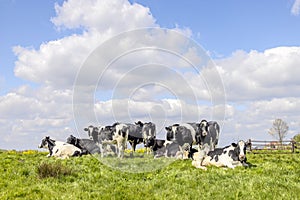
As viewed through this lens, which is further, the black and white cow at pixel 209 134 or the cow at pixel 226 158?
the black and white cow at pixel 209 134

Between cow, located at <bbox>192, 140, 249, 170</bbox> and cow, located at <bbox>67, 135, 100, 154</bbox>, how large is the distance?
35.2 feet

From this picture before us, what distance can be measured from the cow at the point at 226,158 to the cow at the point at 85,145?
35.2 ft

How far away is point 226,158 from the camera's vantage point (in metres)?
16.4

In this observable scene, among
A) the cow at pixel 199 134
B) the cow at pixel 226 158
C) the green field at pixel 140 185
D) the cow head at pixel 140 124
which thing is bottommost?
the green field at pixel 140 185

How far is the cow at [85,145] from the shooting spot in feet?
84.6

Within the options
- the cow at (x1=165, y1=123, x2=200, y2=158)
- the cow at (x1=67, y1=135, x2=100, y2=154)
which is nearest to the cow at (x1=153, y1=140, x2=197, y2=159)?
the cow at (x1=165, y1=123, x2=200, y2=158)

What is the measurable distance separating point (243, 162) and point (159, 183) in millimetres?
6355

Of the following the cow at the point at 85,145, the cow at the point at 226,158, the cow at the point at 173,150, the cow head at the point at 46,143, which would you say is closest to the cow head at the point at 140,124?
the cow at the point at 85,145

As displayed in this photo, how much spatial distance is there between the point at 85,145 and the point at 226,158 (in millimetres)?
13646

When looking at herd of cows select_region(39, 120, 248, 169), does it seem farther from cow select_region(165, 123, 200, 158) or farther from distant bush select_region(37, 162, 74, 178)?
distant bush select_region(37, 162, 74, 178)

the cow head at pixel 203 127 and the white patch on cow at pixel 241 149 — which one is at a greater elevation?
the cow head at pixel 203 127

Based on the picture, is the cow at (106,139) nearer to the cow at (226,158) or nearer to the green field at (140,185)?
the cow at (226,158)

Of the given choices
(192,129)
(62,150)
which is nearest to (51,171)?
(62,150)

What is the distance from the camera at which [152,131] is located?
2888 cm
